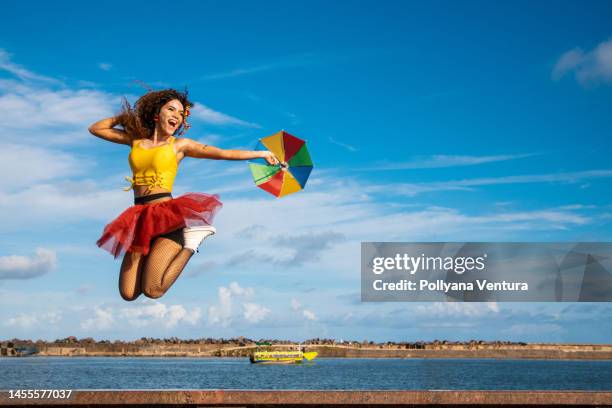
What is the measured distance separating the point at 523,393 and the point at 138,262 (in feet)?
14.4

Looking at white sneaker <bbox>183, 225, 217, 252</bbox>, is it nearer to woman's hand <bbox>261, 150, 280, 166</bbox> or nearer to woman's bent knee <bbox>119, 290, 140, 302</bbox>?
woman's bent knee <bbox>119, 290, 140, 302</bbox>

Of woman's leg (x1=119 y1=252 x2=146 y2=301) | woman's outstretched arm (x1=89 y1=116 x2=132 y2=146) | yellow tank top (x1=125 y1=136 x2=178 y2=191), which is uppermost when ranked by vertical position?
woman's outstretched arm (x1=89 y1=116 x2=132 y2=146)

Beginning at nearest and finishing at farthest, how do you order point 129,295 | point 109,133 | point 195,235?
1. point 129,295
2. point 195,235
3. point 109,133

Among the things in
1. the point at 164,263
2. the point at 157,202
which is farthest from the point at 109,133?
the point at 164,263

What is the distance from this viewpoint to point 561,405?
812 cm

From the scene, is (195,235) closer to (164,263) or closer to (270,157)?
(164,263)

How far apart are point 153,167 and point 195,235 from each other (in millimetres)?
806

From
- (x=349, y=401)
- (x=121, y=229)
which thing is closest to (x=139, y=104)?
(x=121, y=229)

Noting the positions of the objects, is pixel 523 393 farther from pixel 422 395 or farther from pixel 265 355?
pixel 265 355

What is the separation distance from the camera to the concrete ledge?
771 cm

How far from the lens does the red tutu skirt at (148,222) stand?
714 centimetres

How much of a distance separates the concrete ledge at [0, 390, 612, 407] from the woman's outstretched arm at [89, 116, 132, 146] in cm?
266

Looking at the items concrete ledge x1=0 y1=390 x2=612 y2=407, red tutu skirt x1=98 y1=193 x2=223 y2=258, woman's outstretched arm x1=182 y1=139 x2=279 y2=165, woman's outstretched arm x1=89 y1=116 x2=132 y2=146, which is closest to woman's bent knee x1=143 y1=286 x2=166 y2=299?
red tutu skirt x1=98 y1=193 x2=223 y2=258

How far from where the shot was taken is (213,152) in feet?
24.8
